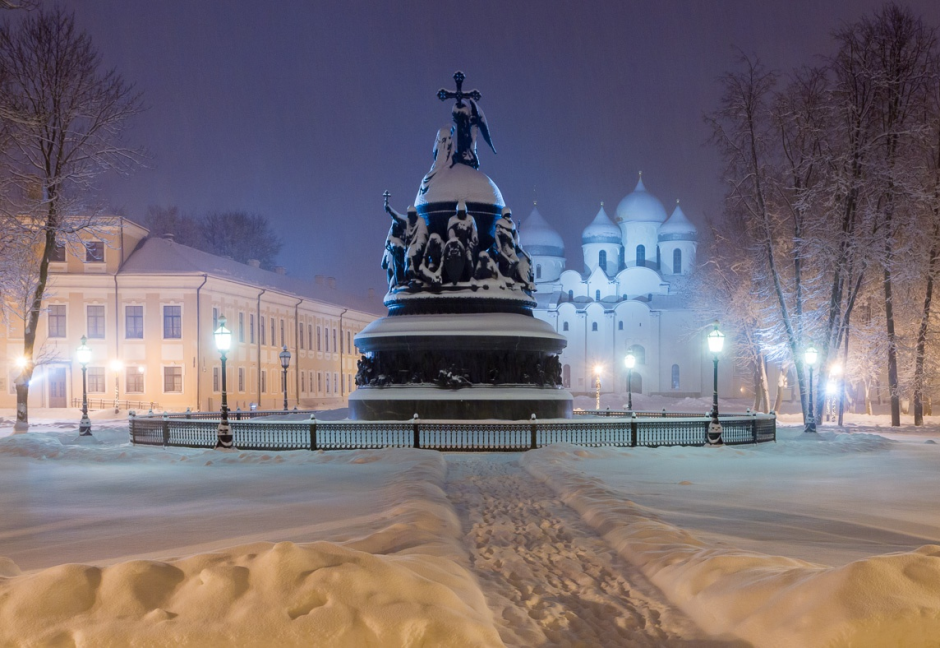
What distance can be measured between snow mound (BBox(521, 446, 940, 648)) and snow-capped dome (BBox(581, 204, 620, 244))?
237 ft

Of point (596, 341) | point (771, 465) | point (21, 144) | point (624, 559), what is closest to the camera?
point (624, 559)

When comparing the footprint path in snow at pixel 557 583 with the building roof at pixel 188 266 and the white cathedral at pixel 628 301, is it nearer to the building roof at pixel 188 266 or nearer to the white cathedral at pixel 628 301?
the building roof at pixel 188 266

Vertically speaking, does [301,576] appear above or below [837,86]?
below

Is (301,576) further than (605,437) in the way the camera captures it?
No

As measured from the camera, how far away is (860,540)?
816 centimetres

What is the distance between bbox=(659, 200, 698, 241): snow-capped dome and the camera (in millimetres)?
75875

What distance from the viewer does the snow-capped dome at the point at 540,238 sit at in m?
80.2

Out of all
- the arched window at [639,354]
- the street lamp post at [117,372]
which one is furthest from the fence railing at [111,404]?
the arched window at [639,354]

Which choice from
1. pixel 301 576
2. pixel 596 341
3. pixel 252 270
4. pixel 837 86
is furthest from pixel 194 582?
pixel 596 341

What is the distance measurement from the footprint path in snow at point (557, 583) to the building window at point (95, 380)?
37.8m

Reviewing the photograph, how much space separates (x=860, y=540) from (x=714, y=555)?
2302mm

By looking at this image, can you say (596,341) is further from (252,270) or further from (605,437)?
(605,437)

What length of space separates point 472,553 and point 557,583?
1.24 m

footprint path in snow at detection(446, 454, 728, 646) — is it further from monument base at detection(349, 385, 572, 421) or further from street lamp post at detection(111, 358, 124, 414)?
street lamp post at detection(111, 358, 124, 414)
